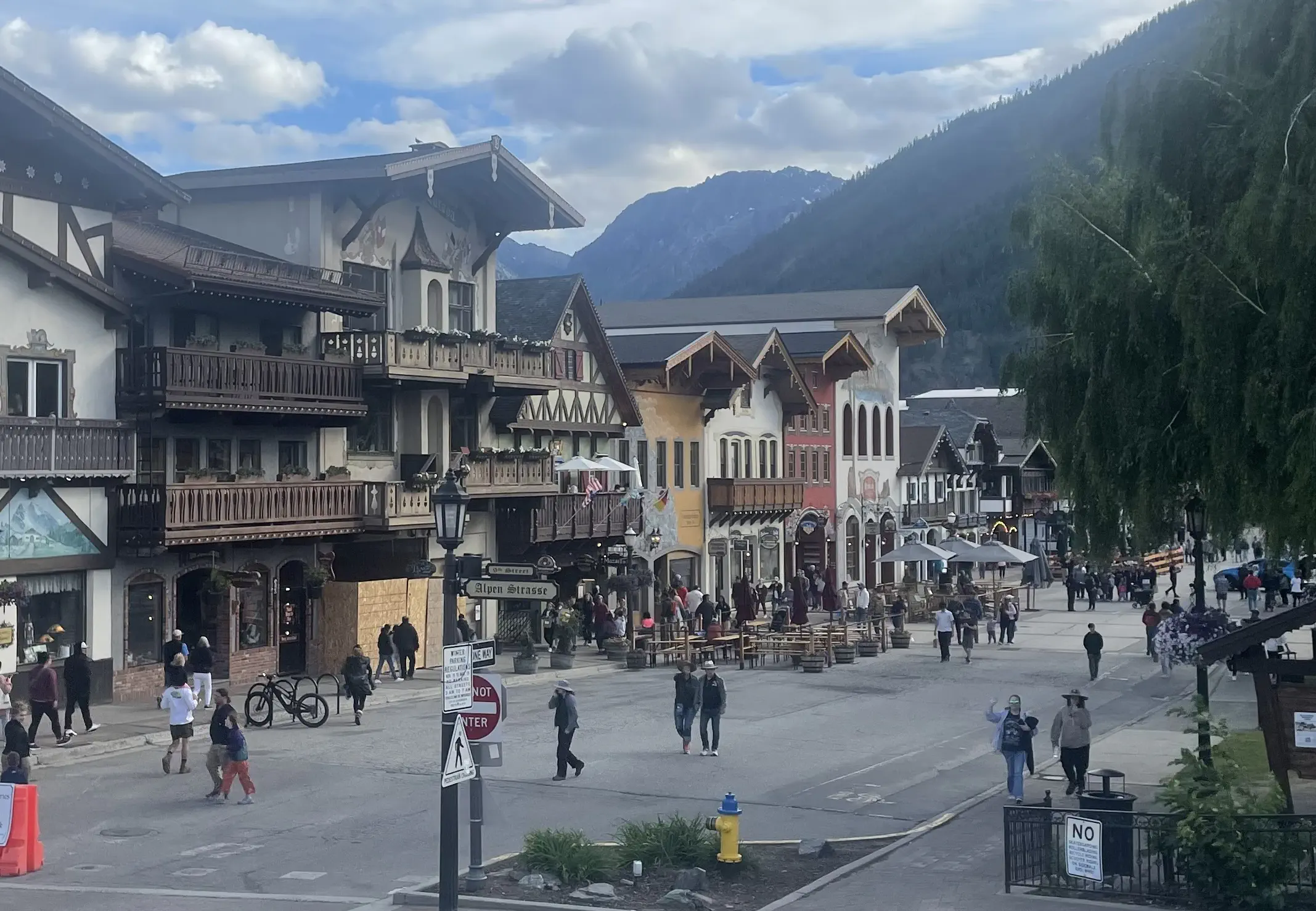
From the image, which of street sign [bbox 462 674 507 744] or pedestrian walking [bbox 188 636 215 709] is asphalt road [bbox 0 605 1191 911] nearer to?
pedestrian walking [bbox 188 636 215 709]

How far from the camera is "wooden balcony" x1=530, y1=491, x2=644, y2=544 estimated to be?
39.8 m

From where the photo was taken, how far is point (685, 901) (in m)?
14.5

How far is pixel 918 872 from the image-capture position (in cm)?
1571

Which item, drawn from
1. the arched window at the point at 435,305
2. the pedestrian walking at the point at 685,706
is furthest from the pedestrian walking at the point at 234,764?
the arched window at the point at 435,305

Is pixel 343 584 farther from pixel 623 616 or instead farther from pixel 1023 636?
pixel 1023 636

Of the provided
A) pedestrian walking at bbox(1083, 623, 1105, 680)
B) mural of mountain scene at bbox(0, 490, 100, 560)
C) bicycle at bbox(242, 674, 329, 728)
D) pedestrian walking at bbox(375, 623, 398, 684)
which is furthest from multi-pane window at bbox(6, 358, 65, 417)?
pedestrian walking at bbox(1083, 623, 1105, 680)

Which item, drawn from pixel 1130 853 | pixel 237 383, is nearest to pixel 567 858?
pixel 1130 853

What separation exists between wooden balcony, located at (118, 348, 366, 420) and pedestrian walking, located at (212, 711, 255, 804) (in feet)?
35.0

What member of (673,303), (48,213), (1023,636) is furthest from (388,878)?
(673,303)

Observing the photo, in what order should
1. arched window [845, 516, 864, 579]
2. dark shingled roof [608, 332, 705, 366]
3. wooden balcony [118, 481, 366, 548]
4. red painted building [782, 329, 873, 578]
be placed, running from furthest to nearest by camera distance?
1. arched window [845, 516, 864, 579]
2. red painted building [782, 329, 873, 578]
3. dark shingled roof [608, 332, 705, 366]
4. wooden balcony [118, 481, 366, 548]

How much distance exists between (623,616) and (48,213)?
20268mm

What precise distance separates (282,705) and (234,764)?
7.59 meters

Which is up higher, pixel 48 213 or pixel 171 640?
pixel 48 213

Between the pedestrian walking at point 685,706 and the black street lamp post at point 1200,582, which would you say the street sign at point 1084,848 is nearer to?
the black street lamp post at point 1200,582
